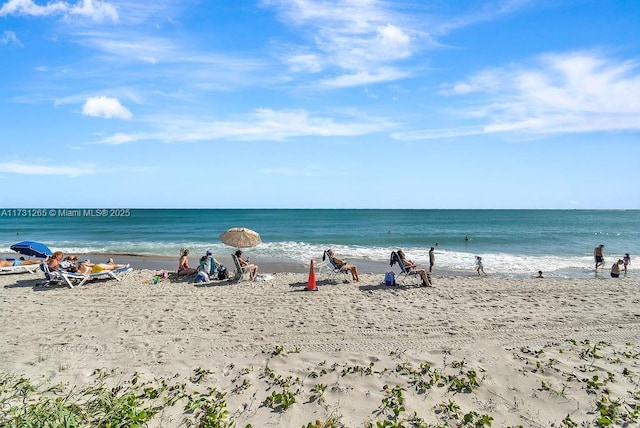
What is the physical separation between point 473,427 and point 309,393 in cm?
189

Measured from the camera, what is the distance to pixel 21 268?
13.7 metres

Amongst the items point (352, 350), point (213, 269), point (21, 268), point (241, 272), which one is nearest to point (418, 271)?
point (241, 272)

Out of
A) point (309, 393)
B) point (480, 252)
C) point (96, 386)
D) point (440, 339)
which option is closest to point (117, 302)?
point (96, 386)

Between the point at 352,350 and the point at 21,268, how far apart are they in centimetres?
1303

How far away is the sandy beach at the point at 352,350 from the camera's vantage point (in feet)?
15.1

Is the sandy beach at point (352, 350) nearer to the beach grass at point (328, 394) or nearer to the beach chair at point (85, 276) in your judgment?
the beach grass at point (328, 394)

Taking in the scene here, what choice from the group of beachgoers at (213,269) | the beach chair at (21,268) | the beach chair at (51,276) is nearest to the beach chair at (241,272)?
the group of beachgoers at (213,269)

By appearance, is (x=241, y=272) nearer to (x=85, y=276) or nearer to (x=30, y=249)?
(x=85, y=276)

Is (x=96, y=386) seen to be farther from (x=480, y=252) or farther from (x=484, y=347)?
(x=480, y=252)

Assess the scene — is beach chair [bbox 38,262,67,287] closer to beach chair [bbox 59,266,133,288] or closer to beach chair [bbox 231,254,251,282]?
beach chair [bbox 59,266,133,288]

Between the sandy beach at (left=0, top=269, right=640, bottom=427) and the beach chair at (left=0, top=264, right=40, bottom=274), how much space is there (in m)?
3.45

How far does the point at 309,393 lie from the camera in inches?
194

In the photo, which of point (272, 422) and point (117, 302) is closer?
point (272, 422)

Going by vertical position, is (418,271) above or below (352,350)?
above
